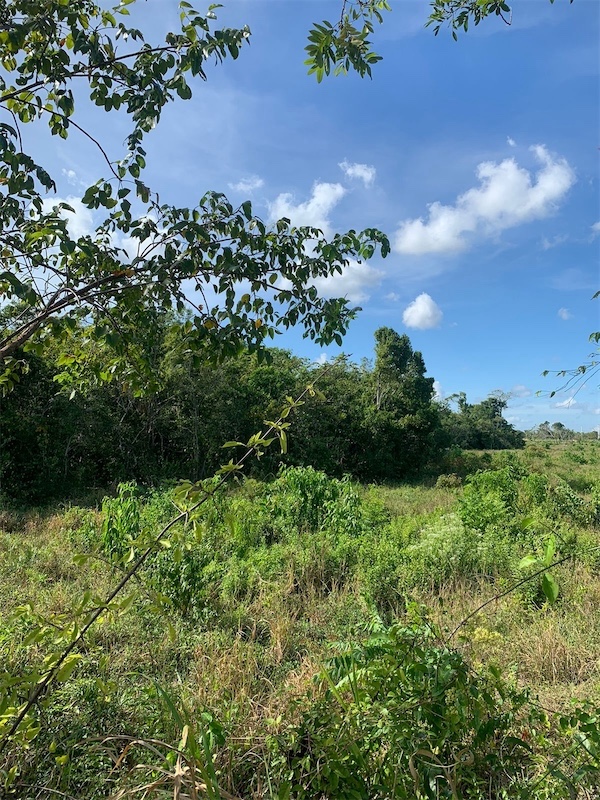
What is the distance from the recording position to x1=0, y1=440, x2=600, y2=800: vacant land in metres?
1.55

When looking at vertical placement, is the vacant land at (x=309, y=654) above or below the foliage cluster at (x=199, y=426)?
below

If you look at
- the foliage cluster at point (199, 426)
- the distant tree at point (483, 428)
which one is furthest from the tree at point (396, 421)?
the distant tree at point (483, 428)

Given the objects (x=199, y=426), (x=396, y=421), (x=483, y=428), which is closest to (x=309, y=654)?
(x=199, y=426)

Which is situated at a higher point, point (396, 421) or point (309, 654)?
point (396, 421)

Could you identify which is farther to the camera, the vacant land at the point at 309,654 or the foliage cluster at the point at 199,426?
the foliage cluster at the point at 199,426

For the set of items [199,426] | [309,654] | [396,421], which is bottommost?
[309,654]

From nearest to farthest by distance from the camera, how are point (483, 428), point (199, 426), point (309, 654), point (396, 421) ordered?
point (309, 654), point (199, 426), point (396, 421), point (483, 428)

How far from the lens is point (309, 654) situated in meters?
3.02

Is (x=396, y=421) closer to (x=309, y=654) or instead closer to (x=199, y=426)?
(x=199, y=426)

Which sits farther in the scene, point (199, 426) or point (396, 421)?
point (396, 421)

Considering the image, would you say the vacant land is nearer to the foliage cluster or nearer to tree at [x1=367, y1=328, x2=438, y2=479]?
the foliage cluster

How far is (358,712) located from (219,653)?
154cm

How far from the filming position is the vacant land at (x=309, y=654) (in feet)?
5.08

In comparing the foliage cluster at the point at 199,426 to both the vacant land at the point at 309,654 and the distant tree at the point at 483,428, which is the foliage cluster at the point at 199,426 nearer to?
the vacant land at the point at 309,654
